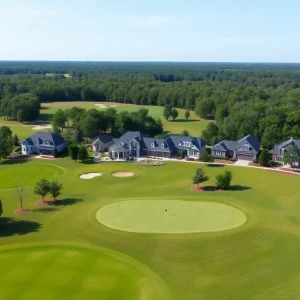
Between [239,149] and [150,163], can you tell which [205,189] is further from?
[239,149]

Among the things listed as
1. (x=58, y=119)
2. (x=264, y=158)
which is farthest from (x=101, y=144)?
(x=264, y=158)

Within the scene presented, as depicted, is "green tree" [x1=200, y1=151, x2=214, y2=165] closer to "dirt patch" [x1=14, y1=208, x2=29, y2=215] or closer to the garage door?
the garage door

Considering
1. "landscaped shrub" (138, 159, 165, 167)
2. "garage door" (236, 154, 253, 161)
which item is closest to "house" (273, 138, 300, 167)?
"garage door" (236, 154, 253, 161)

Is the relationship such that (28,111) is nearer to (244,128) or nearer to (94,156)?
(94,156)

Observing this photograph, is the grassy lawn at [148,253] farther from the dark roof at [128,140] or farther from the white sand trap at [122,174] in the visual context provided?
the dark roof at [128,140]

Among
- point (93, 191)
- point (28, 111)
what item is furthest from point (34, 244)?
point (28, 111)

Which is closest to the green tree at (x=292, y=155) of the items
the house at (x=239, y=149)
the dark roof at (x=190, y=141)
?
the house at (x=239, y=149)
